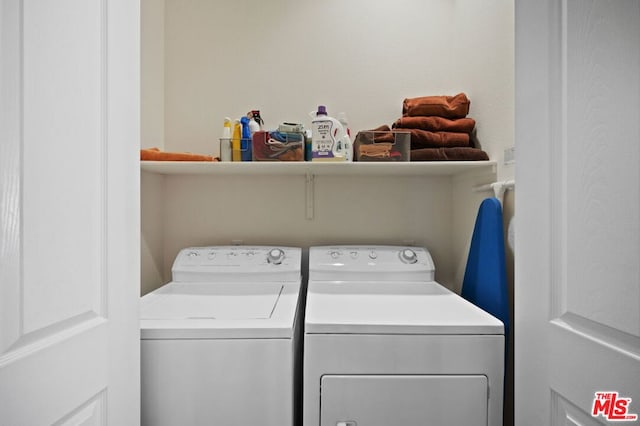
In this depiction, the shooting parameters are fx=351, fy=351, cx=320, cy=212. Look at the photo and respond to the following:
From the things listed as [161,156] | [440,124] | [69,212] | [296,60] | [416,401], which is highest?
[296,60]

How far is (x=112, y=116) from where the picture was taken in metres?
0.86

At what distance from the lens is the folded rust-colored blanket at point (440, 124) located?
5.67 feet

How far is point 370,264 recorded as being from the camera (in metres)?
1.77

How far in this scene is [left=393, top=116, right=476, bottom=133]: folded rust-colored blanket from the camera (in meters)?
1.73

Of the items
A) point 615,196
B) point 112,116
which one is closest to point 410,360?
point 615,196

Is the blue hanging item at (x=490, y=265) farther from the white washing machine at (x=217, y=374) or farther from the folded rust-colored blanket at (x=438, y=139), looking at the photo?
the white washing machine at (x=217, y=374)

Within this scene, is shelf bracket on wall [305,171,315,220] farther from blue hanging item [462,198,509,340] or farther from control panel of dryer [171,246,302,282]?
blue hanging item [462,198,509,340]

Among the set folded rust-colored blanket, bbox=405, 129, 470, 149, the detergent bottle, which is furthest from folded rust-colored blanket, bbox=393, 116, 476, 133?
the detergent bottle

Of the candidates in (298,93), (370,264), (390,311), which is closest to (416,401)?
(390,311)

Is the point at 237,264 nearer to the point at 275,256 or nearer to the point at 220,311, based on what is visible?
the point at 275,256

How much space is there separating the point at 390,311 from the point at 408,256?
0.56 metres

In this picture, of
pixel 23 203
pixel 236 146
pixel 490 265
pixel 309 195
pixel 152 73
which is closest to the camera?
pixel 23 203

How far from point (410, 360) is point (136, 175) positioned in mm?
1000

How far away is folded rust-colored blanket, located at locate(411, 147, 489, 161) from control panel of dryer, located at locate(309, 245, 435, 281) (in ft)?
1.60
